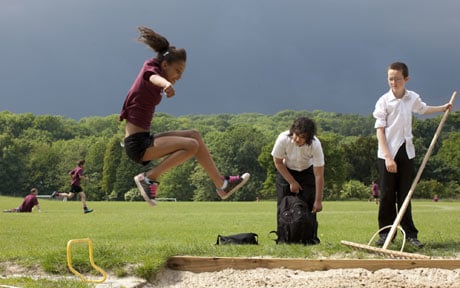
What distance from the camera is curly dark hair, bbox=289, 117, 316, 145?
29.8 feet

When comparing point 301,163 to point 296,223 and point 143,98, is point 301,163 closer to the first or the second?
point 296,223

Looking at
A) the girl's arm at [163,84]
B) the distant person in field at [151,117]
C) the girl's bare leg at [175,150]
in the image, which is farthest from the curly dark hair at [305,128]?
the girl's arm at [163,84]

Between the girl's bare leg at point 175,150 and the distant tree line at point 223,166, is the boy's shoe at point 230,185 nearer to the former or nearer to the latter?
the girl's bare leg at point 175,150

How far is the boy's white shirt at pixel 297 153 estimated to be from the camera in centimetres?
947

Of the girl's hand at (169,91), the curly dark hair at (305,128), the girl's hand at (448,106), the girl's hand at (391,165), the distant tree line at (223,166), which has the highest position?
the girl's hand at (448,106)

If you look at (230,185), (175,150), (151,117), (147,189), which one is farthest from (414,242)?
(151,117)

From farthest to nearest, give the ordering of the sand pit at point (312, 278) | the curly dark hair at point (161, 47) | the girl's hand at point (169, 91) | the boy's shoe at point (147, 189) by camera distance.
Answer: the boy's shoe at point (147, 189) < the curly dark hair at point (161, 47) < the sand pit at point (312, 278) < the girl's hand at point (169, 91)

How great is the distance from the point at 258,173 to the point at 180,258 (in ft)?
297

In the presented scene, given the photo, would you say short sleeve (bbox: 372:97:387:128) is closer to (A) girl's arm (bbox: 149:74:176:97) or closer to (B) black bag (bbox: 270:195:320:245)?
(B) black bag (bbox: 270:195:320:245)

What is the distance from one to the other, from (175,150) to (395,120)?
3.75 meters

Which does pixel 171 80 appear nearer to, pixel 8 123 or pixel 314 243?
pixel 314 243

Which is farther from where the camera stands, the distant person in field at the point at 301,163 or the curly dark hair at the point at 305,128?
the distant person in field at the point at 301,163

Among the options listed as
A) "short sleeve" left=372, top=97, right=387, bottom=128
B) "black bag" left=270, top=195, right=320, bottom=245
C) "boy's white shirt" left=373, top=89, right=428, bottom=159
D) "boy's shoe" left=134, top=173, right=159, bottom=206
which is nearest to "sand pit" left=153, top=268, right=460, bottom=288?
"boy's shoe" left=134, top=173, right=159, bottom=206

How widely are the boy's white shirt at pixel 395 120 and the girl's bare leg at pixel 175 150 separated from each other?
3075 mm
